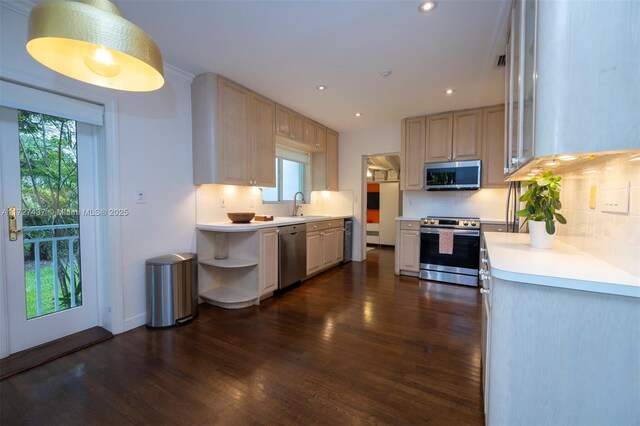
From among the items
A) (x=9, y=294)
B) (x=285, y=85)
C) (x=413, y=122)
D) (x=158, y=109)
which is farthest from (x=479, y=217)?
(x=9, y=294)

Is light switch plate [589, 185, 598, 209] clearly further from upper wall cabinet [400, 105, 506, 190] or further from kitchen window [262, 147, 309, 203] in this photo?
kitchen window [262, 147, 309, 203]

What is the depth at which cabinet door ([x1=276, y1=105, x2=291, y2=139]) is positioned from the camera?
12.3 ft

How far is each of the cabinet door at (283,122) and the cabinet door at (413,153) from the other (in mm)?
1867

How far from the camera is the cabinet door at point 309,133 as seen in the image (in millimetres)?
4340

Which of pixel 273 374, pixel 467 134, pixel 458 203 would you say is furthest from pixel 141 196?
pixel 458 203

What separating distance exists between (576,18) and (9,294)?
3.53 meters

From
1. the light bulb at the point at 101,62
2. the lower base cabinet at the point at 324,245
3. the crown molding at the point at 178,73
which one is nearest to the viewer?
the light bulb at the point at 101,62

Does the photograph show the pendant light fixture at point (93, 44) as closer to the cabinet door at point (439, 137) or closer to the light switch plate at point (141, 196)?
the light switch plate at point (141, 196)

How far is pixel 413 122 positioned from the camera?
4320 mm

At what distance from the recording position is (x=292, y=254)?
3604 millimetres

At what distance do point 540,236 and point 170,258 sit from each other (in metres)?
2.93

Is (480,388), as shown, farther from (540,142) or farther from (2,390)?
(2,390)

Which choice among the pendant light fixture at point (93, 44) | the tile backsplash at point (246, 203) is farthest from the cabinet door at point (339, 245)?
the pendant light fixture at point (93, 44)

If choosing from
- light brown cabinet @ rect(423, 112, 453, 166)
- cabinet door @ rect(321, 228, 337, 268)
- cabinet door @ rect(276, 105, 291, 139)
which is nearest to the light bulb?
cabinet door @ rect(276, 105, 291, 139)
